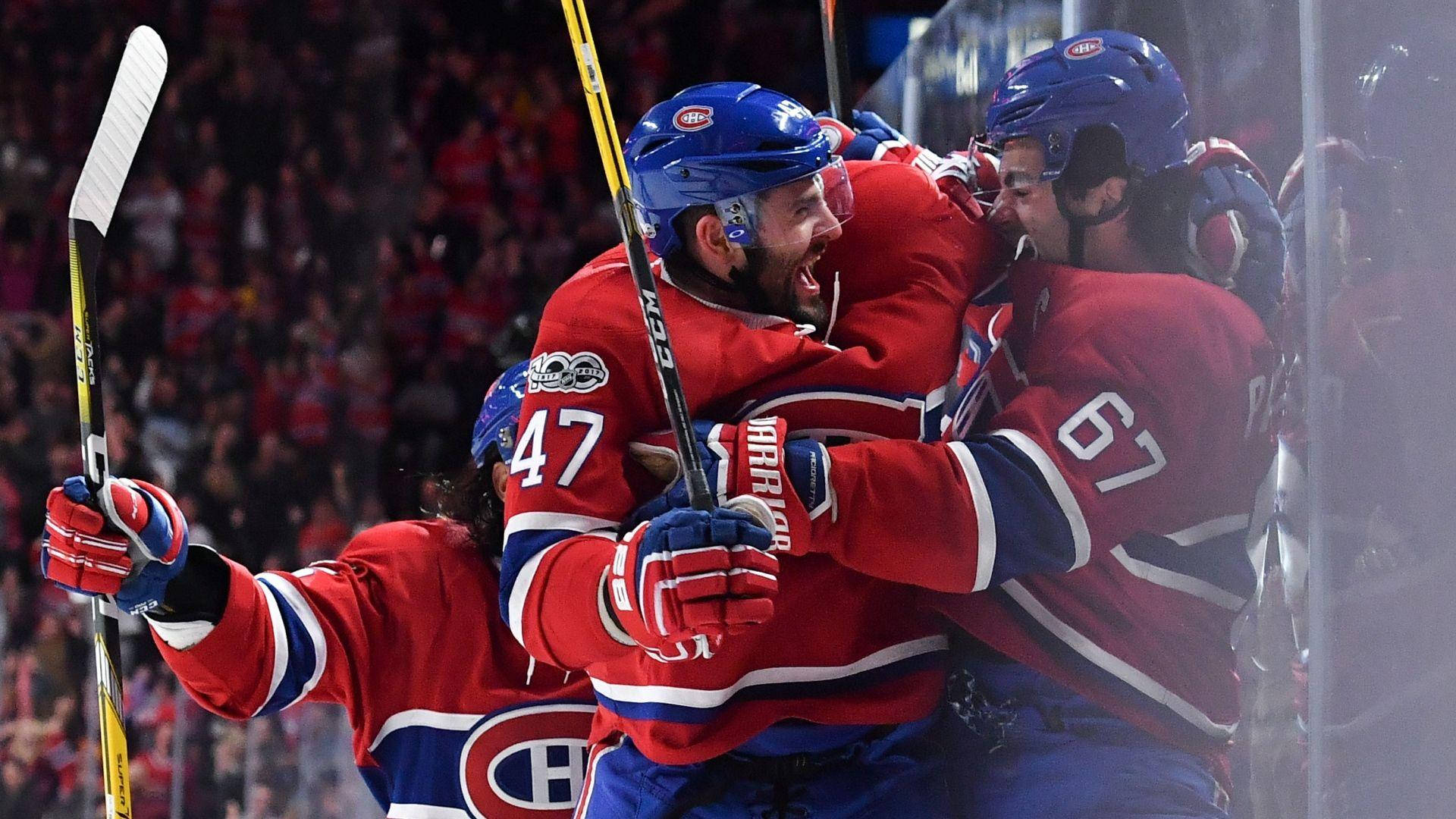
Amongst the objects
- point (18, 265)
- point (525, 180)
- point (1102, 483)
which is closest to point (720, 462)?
point (1102, 483)

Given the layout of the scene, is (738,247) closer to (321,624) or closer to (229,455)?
(321,624)

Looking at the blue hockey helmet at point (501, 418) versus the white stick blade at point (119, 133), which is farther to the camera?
the blue hockey helmet at point (501, 418)

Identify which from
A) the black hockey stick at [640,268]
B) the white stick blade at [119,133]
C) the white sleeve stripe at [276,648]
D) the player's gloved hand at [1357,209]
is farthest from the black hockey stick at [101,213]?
the player's gloved hand at [1357,209]

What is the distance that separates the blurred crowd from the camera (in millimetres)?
6316

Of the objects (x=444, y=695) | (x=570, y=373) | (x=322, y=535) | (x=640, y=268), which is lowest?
(x=322, y=535)

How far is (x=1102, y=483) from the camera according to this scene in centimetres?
159

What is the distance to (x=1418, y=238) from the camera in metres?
1.28

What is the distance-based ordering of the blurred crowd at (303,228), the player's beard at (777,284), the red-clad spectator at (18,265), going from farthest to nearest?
the red-clad spectator at (18,265)
the blurred crowd at (303,228)
the player's beard at (777,284)

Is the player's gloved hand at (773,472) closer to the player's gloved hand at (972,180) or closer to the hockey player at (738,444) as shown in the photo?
the hockey player at (738,444)

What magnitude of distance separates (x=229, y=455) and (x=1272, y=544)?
5315mm

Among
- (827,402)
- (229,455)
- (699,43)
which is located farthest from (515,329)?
(699,43)

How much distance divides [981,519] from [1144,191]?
14.4 inches

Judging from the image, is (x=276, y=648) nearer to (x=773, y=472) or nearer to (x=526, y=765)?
(x=526, y=765)

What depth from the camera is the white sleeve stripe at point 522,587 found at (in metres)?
1.65
